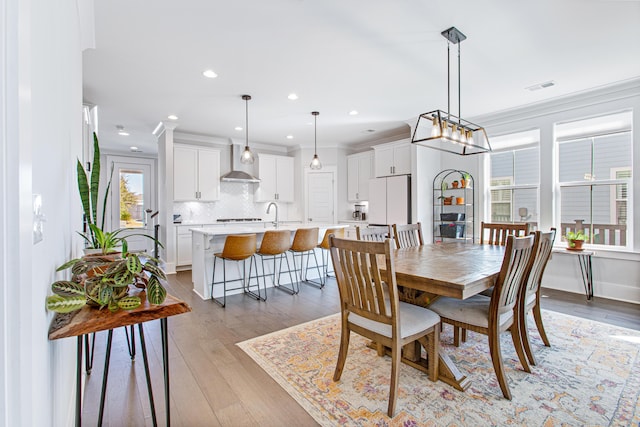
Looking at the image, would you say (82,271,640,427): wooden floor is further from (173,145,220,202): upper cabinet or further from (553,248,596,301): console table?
(173,145,220,202): upper cabinet

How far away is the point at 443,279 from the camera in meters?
1.84

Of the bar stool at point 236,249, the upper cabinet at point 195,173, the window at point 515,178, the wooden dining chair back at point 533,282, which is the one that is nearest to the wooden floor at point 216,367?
the bar stool at point 236,249

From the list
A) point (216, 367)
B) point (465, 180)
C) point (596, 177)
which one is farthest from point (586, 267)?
point (216, 367)

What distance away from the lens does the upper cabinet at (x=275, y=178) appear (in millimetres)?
7055

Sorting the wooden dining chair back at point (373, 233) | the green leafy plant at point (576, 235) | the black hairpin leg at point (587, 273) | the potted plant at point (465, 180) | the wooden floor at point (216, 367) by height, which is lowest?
the wooden floor at point (216, 367)

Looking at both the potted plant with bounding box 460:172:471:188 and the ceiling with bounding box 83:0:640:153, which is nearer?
the ceiling with bounding box 83:0:640:153


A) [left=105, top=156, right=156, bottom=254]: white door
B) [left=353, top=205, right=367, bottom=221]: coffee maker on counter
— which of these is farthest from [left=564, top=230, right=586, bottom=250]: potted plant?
[left=105, top=156, right=156, bottom=254]: white door

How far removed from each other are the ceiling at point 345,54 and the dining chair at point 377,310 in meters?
1.87

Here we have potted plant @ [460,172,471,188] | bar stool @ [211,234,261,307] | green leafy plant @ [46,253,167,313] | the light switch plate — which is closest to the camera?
the light switch plate

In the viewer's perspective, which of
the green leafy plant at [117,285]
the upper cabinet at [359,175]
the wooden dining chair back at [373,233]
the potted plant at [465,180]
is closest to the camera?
the green leafy plant at [117,285]

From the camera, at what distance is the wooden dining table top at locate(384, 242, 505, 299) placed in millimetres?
1820

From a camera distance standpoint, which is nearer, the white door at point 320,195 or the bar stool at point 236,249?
the bar stool at point 236,249

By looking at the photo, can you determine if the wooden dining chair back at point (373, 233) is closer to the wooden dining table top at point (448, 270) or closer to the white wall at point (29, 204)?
the wooden dining table top at point (448, 270)

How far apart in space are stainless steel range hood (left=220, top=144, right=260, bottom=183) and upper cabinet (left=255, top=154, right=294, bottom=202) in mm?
296
